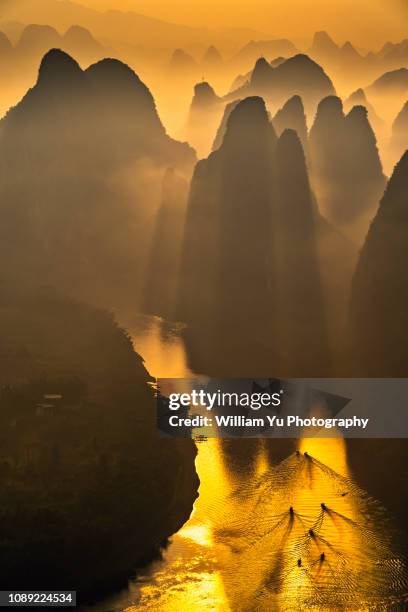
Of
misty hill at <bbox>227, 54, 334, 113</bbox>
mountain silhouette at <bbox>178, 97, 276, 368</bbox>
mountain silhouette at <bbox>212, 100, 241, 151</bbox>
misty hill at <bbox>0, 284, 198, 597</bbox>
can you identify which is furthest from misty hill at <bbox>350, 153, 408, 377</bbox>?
misty hill at <bbox>227, 54, 334, 113</bbox>

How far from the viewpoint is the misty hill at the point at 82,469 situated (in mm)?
37250

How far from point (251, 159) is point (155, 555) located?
65.7 meters

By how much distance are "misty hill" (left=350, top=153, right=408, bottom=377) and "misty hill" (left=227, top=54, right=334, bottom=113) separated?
8379cm

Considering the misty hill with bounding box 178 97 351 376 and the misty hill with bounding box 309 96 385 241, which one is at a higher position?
the misty hill with bounding box 309 96 385 241

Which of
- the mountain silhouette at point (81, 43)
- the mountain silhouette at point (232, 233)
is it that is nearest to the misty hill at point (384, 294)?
the mountain silhouette at point (232, 233)

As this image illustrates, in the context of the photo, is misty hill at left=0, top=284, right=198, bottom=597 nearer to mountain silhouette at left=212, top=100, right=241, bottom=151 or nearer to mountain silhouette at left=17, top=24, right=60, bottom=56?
mountain silhouette at left=212, top=100, right=241, bottom=151

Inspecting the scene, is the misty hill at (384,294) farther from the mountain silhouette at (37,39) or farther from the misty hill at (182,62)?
the misty hill at (182,62)

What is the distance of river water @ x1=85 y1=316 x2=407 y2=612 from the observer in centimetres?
3566

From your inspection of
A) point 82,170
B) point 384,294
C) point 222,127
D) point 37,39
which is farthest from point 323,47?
point 384,294

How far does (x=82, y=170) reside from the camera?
397 feet

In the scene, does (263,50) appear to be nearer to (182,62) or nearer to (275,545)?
A: (182,62)

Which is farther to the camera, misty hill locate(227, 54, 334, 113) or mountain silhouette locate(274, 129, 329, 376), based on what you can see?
misty hill locate(227, 54, 334, 113)

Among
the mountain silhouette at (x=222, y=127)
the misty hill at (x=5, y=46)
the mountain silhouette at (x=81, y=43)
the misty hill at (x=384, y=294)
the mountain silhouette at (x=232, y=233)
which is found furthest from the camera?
the mountain silhouette at (x=81, y=43)

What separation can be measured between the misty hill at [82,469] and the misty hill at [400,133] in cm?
10023
